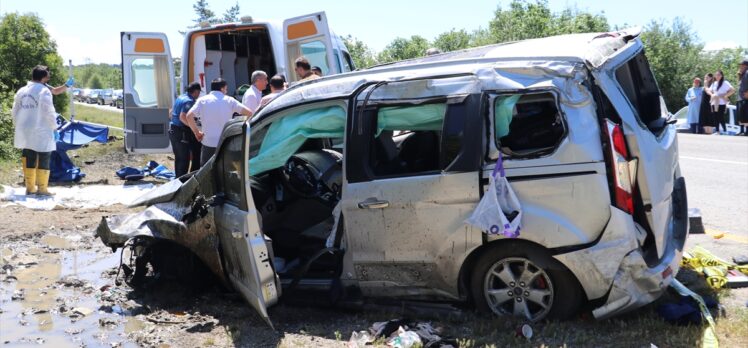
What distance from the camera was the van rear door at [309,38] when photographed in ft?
34.7

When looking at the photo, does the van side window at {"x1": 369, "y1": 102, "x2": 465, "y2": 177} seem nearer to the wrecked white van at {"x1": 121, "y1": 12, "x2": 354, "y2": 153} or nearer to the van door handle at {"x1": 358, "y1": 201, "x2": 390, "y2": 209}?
the van door handle at {"x1": 358, "y1": 201, "x2": 390, "y2": 209}

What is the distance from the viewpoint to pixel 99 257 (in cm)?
738

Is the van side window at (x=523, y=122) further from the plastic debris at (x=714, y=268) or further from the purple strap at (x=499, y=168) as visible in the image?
the plastic debris at (x=714, y=268)

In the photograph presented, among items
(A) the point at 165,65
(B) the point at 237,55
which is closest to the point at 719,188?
(A) the point at 165,65

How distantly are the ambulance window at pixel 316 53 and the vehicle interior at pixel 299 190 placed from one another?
4.91m

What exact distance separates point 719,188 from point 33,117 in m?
9.21

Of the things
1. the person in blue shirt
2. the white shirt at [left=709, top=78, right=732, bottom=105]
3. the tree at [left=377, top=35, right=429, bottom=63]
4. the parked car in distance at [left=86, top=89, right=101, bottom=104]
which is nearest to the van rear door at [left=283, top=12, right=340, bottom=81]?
the person in blue shirt

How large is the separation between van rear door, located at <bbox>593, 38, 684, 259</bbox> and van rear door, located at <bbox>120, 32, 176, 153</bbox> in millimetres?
8581

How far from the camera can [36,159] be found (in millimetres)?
10359

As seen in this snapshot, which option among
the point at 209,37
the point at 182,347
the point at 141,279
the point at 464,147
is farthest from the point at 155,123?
the point at 464,147

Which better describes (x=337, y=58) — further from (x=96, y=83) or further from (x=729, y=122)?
(x=96, y=83)

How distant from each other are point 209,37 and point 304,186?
27.8 ft

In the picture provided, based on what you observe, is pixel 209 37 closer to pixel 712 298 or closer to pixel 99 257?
pixel 99 257

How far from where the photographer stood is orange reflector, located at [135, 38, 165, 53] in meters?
11.8
